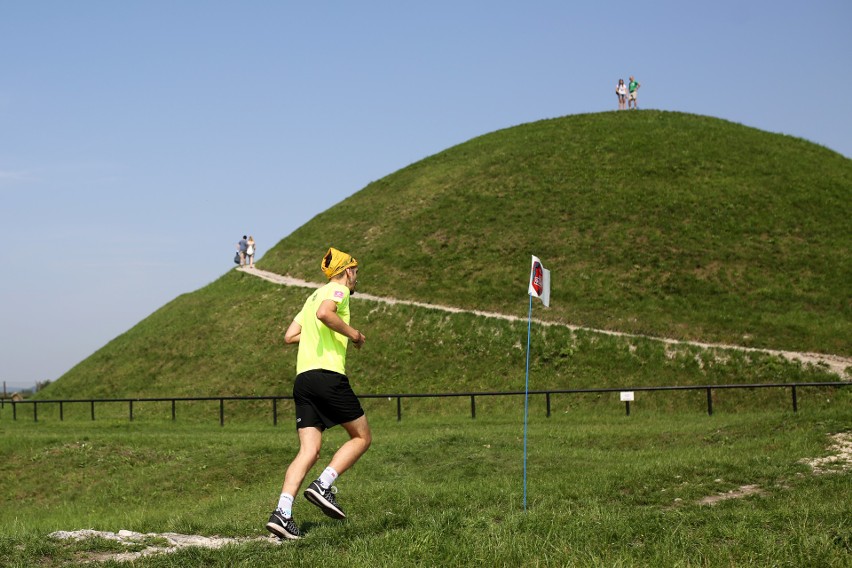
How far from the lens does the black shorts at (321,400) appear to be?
866 cm

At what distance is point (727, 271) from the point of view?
40469 millimetres

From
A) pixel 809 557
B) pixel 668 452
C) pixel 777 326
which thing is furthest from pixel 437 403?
pixel 809 557

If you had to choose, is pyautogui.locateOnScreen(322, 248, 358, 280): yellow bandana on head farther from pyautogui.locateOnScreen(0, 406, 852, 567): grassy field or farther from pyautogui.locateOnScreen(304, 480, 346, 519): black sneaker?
pyautogui.locateOnScreen(0, 406, 852, 567): grassy field

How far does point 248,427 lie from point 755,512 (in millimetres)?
23929

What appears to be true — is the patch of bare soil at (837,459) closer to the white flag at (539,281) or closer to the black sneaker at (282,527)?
the white flag at (539,281)

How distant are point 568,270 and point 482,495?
31175mm

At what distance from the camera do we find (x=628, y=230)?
45344 mm

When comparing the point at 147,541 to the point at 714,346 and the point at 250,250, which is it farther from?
the point at 250,250

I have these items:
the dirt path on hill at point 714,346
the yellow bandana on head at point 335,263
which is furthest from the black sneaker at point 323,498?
the dirt path on hill at point 714,346

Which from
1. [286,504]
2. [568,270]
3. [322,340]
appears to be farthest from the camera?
[568,270]

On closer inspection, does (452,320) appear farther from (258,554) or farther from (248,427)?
(258,554)

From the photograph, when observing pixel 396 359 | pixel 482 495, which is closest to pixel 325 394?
pixel 482 495

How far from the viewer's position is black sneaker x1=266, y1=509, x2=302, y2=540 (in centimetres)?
812

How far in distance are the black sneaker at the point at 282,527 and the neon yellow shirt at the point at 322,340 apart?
1386mm
